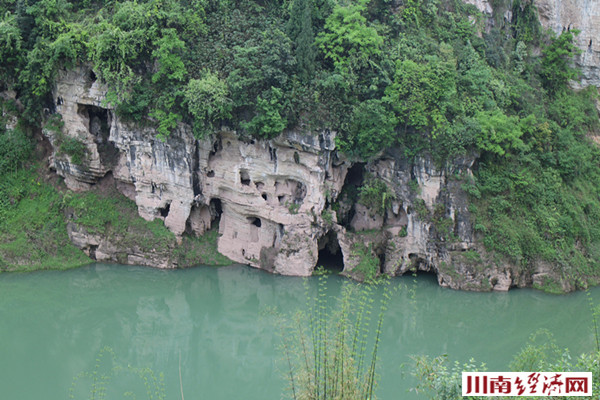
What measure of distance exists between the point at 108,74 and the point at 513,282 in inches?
401

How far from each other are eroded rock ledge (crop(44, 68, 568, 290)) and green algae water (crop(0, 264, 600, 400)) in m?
0.59

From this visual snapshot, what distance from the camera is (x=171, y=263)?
563 inches

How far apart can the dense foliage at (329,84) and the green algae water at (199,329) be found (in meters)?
1.75

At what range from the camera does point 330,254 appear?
1507 centimetres

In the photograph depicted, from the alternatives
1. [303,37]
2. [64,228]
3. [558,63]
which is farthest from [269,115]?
[558,63]

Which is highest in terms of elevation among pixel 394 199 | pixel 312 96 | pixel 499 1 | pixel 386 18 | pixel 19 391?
pixel 499 1

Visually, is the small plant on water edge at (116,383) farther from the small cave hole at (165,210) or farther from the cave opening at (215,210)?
the cave opening at (215,210)

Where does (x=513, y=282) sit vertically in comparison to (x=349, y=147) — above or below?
below

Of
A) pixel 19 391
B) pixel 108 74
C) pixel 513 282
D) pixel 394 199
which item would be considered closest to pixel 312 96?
pixel 394 199

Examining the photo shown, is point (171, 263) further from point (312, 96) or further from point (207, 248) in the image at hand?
point (312, 96)

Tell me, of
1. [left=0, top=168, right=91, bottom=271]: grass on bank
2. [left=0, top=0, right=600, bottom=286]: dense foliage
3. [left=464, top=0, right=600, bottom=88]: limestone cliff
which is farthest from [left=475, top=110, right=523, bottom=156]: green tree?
[left=0, top=168, right=91, bottom=271]: grass on bank

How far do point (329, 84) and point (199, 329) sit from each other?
583 cm

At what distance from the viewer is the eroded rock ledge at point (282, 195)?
44.4ft

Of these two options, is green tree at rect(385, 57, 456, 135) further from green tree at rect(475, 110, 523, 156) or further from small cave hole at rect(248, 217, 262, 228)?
small cave hole at rect(248, 217, 262, 228)
